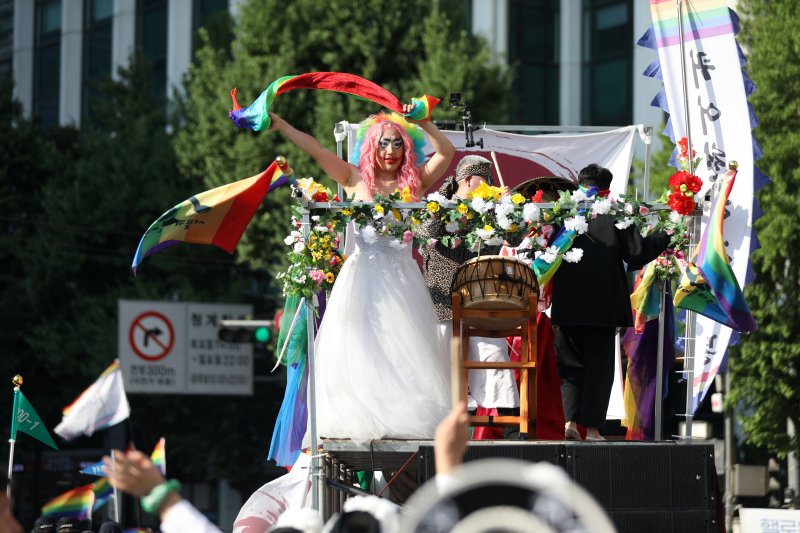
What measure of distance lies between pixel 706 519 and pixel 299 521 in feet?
9.05

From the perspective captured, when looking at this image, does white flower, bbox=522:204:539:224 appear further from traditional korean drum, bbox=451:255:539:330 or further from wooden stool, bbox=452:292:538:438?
wooden stool, bbox=452:292:538:438

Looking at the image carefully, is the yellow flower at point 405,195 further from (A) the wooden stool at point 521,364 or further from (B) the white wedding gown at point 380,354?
(A) the wooden stool at point 521,364

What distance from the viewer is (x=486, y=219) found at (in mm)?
8148

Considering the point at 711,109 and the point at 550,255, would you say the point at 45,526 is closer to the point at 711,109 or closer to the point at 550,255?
the point at 550,255

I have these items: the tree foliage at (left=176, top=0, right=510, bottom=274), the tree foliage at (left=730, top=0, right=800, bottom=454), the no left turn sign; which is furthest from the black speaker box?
the no left turn sign

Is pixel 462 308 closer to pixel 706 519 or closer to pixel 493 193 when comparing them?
pixel 493 193

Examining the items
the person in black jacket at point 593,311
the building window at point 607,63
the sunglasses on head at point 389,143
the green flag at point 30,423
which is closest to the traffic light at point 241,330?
the green flag at point 30,423

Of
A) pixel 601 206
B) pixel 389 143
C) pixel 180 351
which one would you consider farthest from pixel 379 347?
pixel 180 351

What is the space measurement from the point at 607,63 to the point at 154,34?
34.1 feet

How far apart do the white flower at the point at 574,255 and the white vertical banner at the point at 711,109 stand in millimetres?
1156

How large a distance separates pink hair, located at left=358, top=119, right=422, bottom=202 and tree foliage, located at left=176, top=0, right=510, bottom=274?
45.8ft

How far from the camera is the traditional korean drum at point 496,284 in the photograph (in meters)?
7.86

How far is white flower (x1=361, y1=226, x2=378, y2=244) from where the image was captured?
8312 millimetres

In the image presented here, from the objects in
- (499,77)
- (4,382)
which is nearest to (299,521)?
(499,77)
